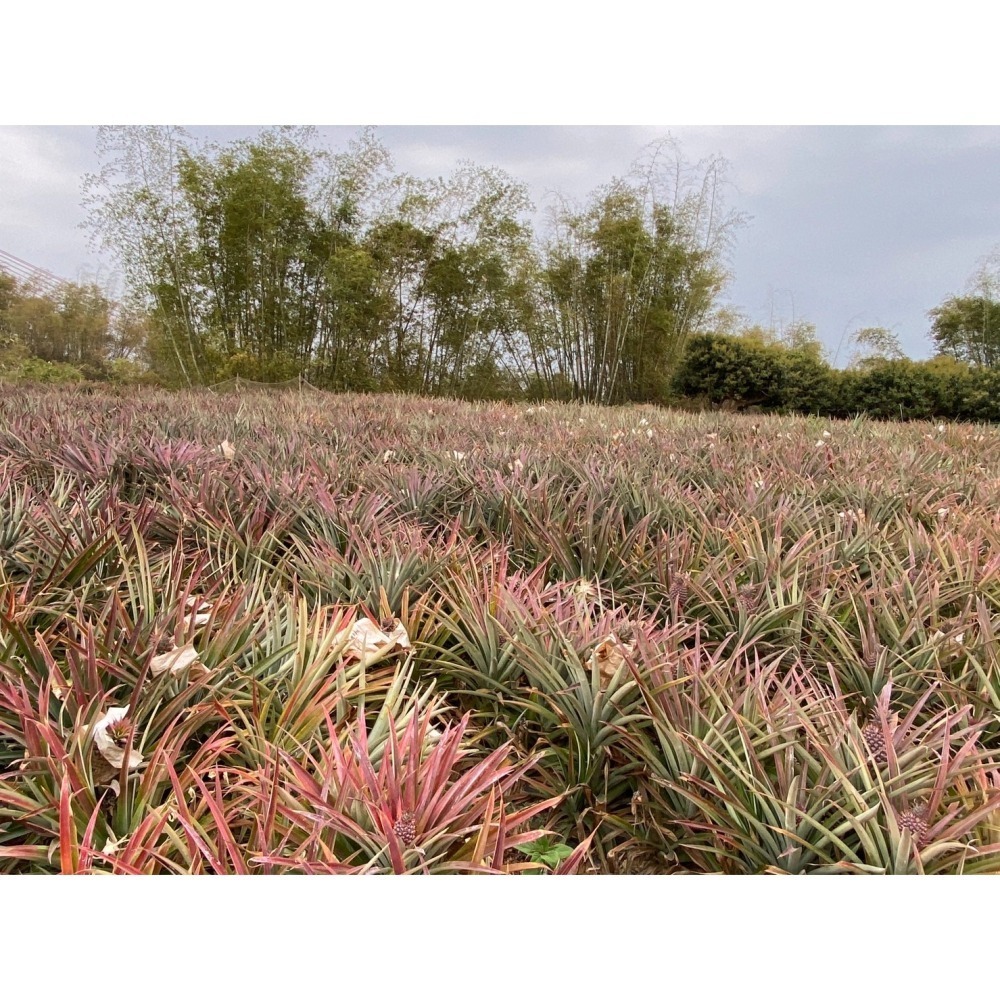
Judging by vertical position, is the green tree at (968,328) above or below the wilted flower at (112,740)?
above

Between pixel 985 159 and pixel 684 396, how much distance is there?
5.27m

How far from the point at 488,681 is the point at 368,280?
6.97 meters

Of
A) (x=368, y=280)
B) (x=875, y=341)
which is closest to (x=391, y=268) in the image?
(x=368, y=280)

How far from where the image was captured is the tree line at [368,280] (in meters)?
6.76

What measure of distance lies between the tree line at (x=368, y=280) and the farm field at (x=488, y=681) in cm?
609

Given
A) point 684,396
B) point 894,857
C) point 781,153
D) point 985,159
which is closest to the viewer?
point 894,857

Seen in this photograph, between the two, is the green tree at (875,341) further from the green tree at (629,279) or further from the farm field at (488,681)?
the farm field at (488,681)

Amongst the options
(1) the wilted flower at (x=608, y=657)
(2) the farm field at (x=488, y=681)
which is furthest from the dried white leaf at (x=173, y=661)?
(1) the wilted flower at (x=608, y=657)

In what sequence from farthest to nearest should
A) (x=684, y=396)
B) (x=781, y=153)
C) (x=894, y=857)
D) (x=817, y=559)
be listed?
(x=684, y=396), (x=781, y=153), (x=817, y=559), (x=894, y=857)

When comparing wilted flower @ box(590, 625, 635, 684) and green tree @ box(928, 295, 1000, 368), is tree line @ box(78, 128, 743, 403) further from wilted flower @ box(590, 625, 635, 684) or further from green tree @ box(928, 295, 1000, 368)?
wilted flower @ box(590, 625, 635, 684)
